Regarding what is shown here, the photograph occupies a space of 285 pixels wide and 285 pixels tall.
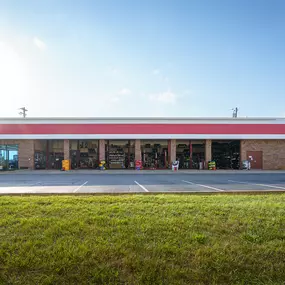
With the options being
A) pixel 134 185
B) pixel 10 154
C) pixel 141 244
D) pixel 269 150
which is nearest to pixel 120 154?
pixel 10 154

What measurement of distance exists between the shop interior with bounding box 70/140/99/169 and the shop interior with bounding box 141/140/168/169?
6143 millimetres

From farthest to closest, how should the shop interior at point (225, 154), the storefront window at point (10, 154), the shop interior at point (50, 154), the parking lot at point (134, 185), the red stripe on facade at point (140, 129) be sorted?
the shop interior at point (225, 154), the shop interior at point (50, 154), the storefront window at point (10, 154), the red stripe on facade at point (140, 129), the parking lot at point (134, 185)

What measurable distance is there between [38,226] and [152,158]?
2398cm

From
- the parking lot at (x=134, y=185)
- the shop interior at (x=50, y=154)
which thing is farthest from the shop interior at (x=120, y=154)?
the parking lot at (x=134, y=185)

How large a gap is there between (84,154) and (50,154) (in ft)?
14.5

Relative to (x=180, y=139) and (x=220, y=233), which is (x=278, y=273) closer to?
(x=220, y=233)

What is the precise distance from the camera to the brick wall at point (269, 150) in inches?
1080

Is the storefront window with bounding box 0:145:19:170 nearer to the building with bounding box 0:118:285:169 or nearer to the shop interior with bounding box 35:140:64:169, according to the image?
the building with bounding box 0:118:285:169

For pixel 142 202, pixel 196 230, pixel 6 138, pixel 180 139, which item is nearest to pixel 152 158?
pixel 180 139

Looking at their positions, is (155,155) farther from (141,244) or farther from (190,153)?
(141,244)

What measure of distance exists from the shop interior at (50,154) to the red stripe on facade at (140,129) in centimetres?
256

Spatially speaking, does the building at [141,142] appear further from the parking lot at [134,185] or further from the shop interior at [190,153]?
the parking lot at [134,185]

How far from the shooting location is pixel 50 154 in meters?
28.2

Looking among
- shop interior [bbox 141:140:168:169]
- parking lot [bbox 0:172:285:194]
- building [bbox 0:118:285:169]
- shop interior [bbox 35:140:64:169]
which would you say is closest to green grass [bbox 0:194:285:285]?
parking lot [bbox 0:172:285:194]
